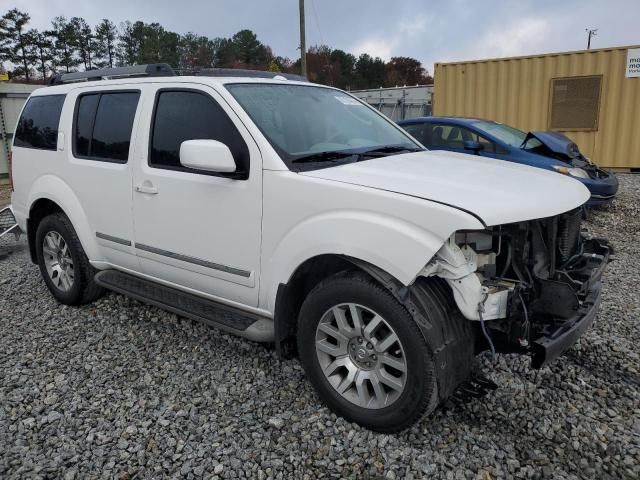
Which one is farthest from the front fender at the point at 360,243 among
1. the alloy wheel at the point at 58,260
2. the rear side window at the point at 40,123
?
the rear side window at the point at 40,123

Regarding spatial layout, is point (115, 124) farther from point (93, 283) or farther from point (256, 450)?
point (256, 450)

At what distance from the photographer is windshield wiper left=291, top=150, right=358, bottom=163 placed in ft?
10.1

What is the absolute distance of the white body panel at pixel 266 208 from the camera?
8.17 feet

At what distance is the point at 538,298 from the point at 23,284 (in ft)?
16.3

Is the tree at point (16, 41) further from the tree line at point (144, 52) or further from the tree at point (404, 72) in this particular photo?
the tree at point (404, 72)

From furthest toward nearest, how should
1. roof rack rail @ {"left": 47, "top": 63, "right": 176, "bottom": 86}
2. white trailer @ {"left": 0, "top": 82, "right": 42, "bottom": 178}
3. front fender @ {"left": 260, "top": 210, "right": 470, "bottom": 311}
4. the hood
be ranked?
white trailer @ {"left": 0, "top": 82, "right": 42, "bottom": 178} → the hood → roof rack rail @ {"left": 47, "top": 63, "right": 176, "bottom": 86} → front fender @ {"left": 260, "top": 210, "right": 470, "bottom": 311}

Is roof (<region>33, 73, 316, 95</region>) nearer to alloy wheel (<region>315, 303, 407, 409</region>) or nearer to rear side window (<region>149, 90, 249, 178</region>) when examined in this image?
rear side window (<region>149, 90, 249, 178</region>)

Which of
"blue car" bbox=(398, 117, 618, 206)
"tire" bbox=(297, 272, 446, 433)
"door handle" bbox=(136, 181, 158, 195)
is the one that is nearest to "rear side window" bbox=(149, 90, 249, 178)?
"door handle" bbox=(136, 181, 158, 195)

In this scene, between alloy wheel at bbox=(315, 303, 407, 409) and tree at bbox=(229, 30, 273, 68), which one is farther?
tree at bbox=(229, 30, 273, 68)

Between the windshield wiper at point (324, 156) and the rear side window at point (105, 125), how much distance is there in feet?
4.89

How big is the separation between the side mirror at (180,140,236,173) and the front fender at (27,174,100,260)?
1723 millimetres

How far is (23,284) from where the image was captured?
5.45 metres

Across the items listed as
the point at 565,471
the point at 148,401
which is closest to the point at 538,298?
the point at 565,471

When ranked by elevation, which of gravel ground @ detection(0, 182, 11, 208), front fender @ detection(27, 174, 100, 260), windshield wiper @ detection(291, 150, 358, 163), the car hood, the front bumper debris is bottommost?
gravel ground @ detection(0, 182, 11, 208)
